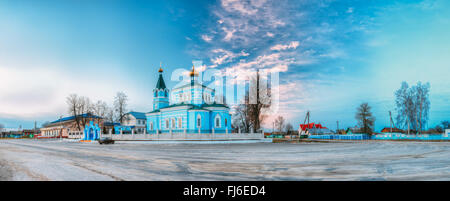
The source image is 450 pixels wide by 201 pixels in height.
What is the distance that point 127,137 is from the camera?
33719 millimetres

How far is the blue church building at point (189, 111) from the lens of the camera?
120 feet

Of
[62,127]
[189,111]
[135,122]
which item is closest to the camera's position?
[189,111]

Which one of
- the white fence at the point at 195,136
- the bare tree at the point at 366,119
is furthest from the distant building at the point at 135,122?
the bare tree at the point at 366,119

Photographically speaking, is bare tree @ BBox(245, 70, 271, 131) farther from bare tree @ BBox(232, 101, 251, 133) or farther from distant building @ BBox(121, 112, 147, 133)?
distant building @ BBox(121, 112, 147, 133)

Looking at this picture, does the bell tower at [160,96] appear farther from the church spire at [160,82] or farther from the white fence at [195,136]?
the white fence at [195,136]

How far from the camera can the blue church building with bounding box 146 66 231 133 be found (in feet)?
120

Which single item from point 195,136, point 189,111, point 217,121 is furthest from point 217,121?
point 195,136

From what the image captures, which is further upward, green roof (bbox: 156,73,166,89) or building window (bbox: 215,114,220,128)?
green roof (bbox: 156,73,166,89)

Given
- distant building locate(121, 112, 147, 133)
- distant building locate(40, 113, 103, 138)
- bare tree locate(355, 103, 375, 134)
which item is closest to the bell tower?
distant building locate(121, 112, 147, 133)

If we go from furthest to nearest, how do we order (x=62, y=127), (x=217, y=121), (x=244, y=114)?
1. (x=62, y=127)
2. (x=244, y=114)
3. (x=217, y=121)

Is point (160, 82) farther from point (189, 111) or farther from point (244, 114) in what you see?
point (244, 114)

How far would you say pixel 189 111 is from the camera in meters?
36.7
